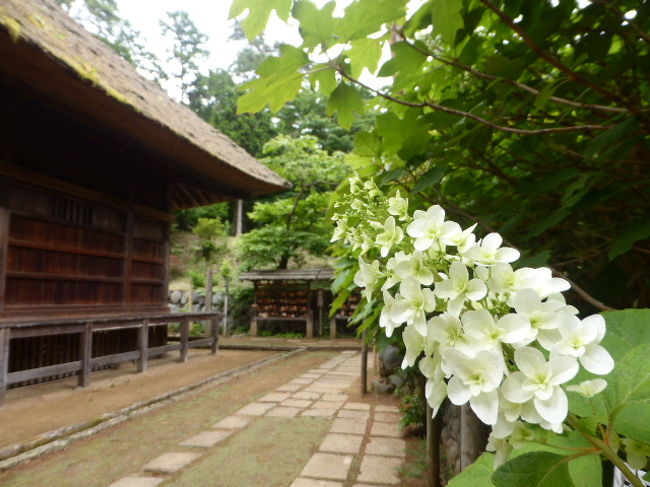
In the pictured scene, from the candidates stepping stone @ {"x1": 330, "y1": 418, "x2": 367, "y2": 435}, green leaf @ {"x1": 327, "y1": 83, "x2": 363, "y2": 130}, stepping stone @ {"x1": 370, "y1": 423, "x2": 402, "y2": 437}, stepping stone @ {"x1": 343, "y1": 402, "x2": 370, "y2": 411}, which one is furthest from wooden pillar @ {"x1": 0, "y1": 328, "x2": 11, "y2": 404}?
green leaf @ {"x1": 327, "y1": 83, "x2": 363, "y2": 130}

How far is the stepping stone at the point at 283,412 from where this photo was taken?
13.4ft

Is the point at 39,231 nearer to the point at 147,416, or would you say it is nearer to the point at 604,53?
the point at 147,416

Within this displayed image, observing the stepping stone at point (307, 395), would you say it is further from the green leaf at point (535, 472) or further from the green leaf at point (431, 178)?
the green leaf at point (535, 472)

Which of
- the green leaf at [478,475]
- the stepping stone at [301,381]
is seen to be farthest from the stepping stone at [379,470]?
the stepping stone at [301,381]

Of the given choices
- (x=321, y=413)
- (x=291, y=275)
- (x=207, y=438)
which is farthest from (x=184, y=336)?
(x=291, y=275)

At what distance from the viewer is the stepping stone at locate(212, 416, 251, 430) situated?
374cm

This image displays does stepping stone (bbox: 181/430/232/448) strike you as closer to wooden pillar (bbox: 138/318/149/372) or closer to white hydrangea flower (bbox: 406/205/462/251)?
wooden pillar (bbox: 138/318/149/372)

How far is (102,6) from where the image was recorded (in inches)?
977

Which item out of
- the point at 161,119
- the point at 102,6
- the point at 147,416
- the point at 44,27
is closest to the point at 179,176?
the point at 161,119

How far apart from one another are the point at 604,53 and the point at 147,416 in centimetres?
453

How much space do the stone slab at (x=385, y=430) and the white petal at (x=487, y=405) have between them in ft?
10.6

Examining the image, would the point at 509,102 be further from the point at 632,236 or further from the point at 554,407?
the point at 554,407

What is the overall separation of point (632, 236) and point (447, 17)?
2.10 ft

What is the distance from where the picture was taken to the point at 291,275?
42.2 ft
